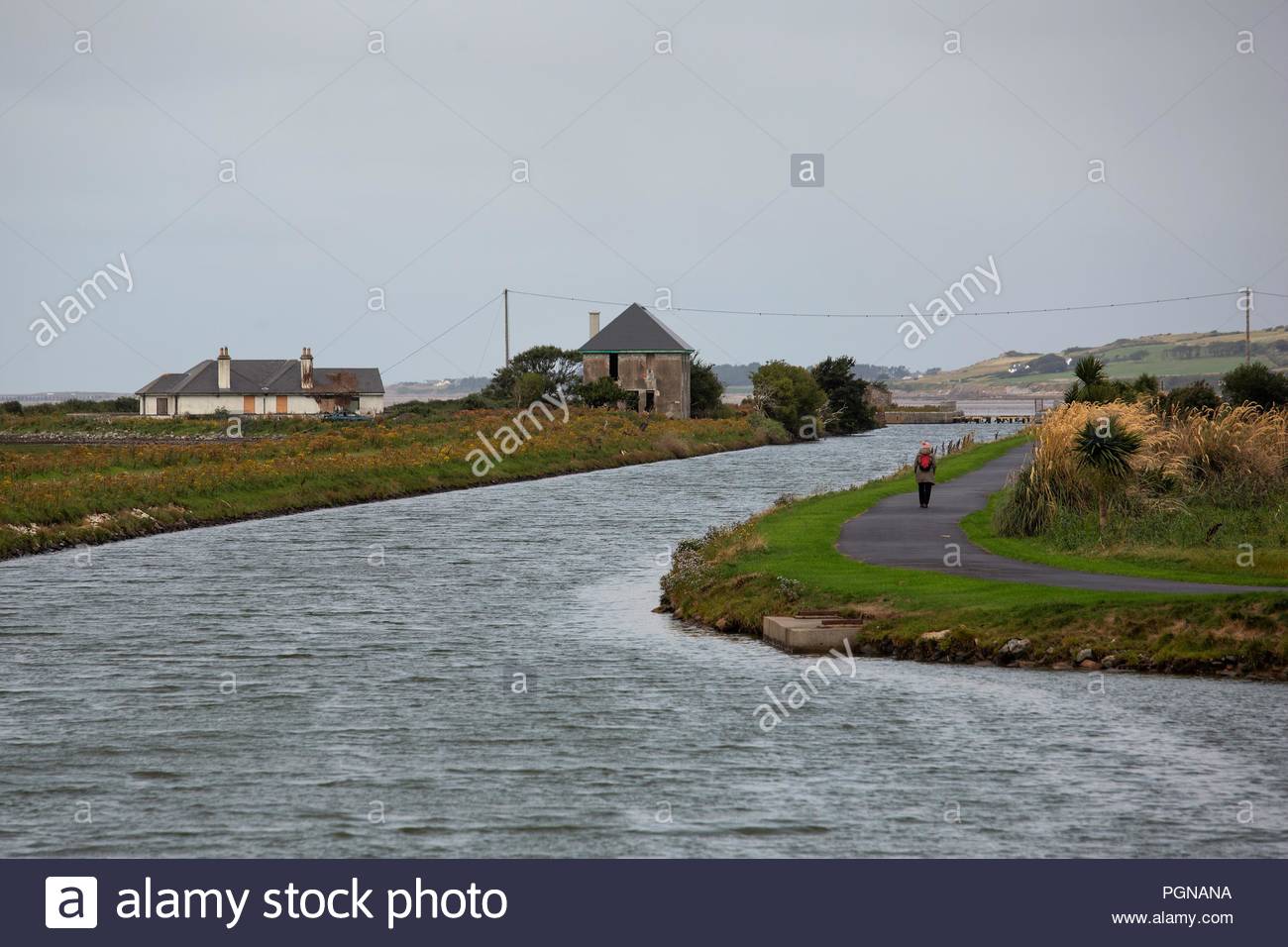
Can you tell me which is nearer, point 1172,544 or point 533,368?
point 1172,544

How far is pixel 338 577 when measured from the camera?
3831cm

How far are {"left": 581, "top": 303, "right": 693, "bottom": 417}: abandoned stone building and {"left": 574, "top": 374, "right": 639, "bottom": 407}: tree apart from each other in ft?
2.95

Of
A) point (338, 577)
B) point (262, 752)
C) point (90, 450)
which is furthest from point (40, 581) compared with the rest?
point (90, 450)

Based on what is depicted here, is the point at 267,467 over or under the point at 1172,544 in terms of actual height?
over

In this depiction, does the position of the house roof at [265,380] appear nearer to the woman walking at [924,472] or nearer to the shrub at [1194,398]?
the shrub at [1194,398]

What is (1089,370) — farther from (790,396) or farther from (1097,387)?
(790,396)

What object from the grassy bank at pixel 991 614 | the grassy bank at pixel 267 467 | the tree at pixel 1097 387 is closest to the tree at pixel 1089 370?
the tree at pixel 1097 387

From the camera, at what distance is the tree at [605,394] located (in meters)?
135

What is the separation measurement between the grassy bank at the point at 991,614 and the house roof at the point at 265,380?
389 ft

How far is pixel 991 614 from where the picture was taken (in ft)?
87.4

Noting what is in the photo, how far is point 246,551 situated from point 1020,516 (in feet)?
70.7

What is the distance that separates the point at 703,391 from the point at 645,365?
48.2 feet
